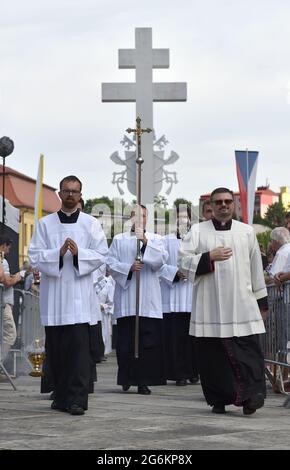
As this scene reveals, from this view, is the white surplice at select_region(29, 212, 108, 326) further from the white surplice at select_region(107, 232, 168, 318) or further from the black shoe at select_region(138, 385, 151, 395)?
the white surplice at select_region(107, 232, 168, 318)

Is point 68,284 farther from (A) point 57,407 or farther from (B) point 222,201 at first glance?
(B) point 222,201

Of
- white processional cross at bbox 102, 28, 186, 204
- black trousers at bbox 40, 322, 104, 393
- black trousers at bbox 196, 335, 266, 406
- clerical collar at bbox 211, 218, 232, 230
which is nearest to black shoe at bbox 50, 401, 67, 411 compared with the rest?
black trousers at bbox 40, 322, 104, 393

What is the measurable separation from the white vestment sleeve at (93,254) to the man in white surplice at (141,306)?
2.01 m

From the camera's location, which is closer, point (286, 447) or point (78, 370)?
point (286, 447)

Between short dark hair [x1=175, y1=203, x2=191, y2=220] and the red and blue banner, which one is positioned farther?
the red and blue banner

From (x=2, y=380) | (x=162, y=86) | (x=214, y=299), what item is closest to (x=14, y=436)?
(x=214, y=299)

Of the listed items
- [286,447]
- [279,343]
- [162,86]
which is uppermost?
[162,86]

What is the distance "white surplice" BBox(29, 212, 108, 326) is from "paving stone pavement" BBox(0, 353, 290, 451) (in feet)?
2.77

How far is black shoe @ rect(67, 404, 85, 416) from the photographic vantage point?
9.59 m

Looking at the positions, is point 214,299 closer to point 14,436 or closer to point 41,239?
point 41,239

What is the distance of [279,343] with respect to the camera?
11664 millimetres

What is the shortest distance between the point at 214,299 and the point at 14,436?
2.69 m

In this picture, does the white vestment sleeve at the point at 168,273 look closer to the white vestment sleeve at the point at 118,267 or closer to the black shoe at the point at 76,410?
the white vestment sleeve at the point at 118,267

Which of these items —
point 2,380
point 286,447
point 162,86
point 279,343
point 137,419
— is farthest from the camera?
point 162,86
